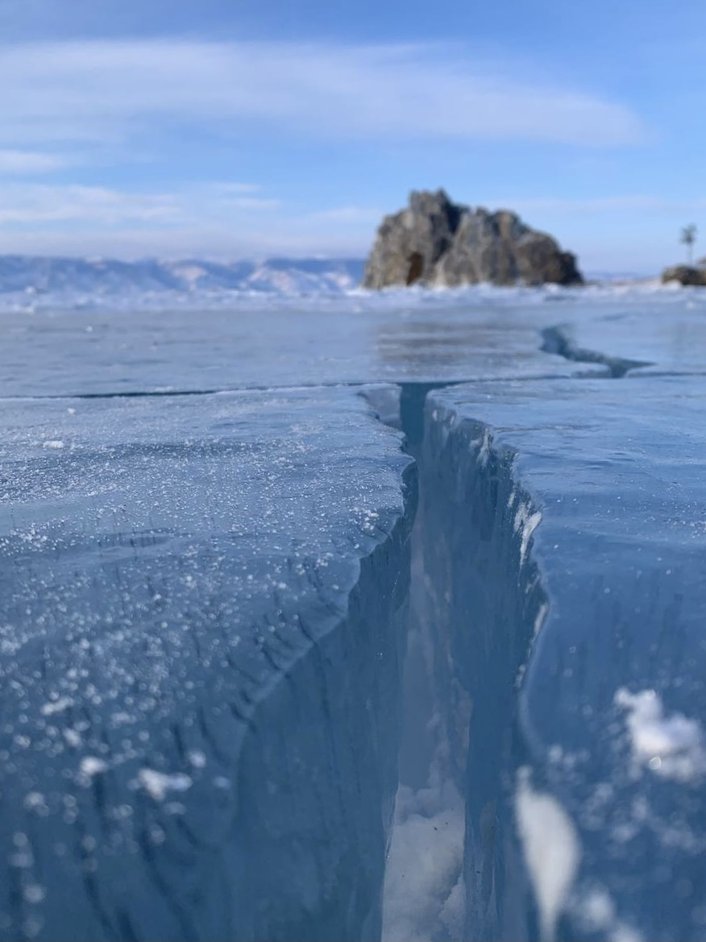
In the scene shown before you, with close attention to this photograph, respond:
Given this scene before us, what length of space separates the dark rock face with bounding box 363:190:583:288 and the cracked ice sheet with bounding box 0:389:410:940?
137 ft

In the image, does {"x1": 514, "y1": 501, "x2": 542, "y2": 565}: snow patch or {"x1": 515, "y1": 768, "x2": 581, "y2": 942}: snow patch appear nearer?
{"x1": 515, "y1": 768, "x2": 581, "y2": 942}: snow patch

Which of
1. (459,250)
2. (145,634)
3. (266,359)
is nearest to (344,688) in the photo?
(145,634)

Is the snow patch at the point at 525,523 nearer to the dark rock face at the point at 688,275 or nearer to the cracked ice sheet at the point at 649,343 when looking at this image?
the cracked ice sheet at the point at 649,343

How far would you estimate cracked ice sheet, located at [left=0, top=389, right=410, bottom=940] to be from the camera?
27.0 inches

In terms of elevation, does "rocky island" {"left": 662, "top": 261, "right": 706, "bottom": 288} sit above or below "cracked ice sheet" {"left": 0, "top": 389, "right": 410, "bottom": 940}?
above

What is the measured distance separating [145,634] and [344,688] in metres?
0.24

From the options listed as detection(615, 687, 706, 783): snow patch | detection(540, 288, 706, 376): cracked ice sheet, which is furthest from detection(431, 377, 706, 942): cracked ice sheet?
detection(540, 288, 706, 376): cracked ice sheet

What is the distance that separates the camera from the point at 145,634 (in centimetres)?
91

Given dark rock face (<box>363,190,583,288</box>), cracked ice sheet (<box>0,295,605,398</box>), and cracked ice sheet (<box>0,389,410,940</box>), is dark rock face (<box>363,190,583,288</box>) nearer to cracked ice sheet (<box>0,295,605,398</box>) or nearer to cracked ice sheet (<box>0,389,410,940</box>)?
cracked ice sheet (<box>0,295,605,398</box>)

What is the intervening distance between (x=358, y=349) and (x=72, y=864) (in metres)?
3.95

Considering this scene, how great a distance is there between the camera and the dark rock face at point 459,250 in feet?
138

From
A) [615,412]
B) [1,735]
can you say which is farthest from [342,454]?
[1,735]

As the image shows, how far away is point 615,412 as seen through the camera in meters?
2.11

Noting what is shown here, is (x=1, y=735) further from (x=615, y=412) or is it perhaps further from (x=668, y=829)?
(x=615, y=412)
